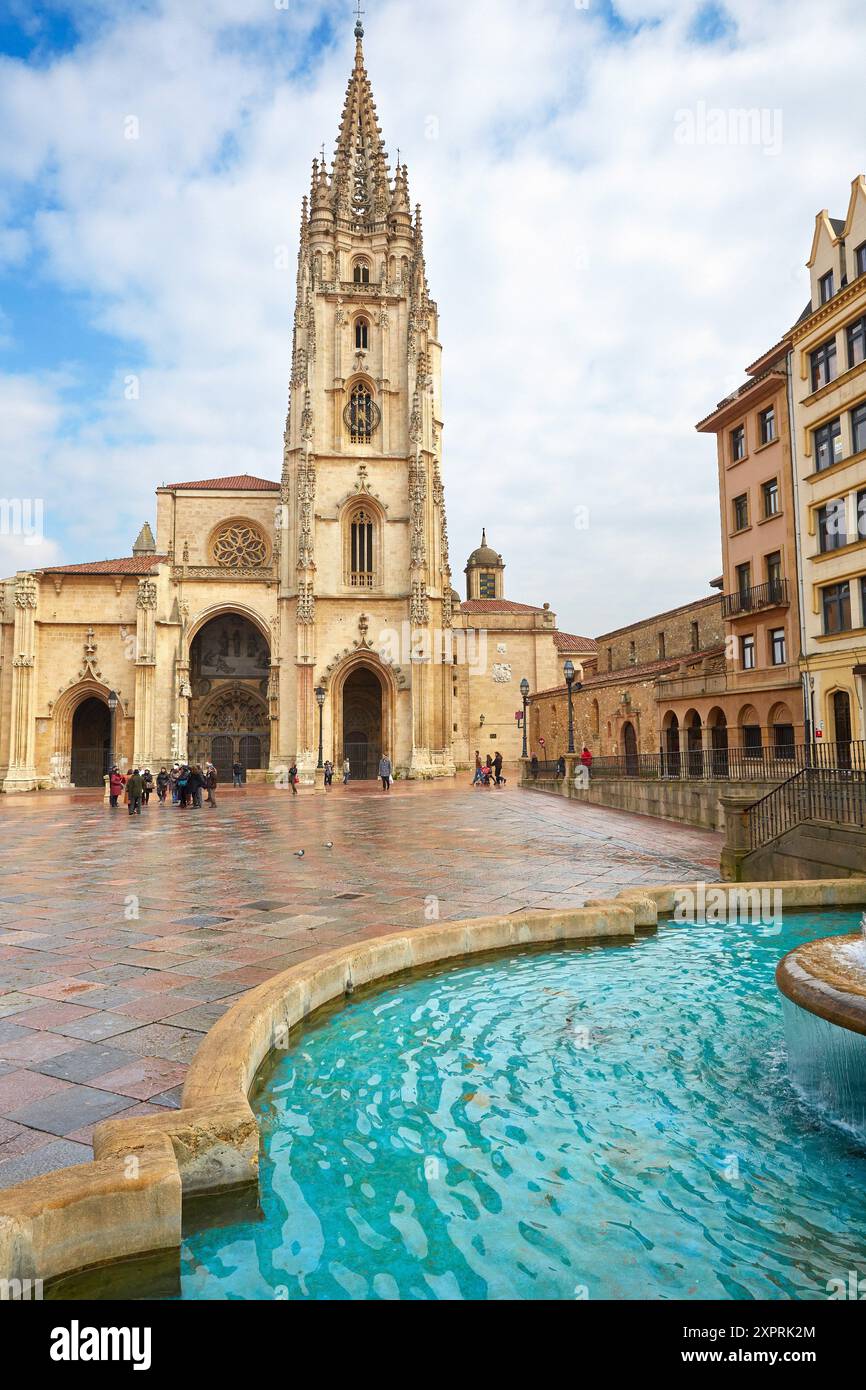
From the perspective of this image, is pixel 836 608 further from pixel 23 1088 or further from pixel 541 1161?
pixel 23 1088

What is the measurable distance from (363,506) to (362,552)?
2.38m

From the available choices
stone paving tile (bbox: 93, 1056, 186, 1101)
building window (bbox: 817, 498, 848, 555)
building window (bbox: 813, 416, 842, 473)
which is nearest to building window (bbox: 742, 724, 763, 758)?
building window (bbox: 817, 498, 848, 555)

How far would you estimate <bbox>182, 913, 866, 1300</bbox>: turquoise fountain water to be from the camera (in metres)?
2.60

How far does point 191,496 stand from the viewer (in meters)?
43.8

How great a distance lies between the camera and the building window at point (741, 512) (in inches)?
1068

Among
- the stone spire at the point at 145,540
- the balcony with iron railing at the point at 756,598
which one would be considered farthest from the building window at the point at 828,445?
the stone spire at the point at 145,540

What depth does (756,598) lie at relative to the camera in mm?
25672

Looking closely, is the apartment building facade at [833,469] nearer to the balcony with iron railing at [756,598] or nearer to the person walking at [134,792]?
the balcony with iron railing at [756,598]

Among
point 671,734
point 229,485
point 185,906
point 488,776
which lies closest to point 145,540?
point 229,485

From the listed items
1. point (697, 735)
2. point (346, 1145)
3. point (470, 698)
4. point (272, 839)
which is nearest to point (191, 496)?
point (470, 698)

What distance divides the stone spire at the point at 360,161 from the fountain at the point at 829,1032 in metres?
48.5

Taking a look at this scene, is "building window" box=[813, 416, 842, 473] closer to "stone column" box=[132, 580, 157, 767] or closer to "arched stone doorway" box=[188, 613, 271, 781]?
"arched stone doorway" box=[188, 613, 271, 781]

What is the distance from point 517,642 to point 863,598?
3259cm

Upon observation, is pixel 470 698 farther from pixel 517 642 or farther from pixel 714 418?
pixel 714 418
